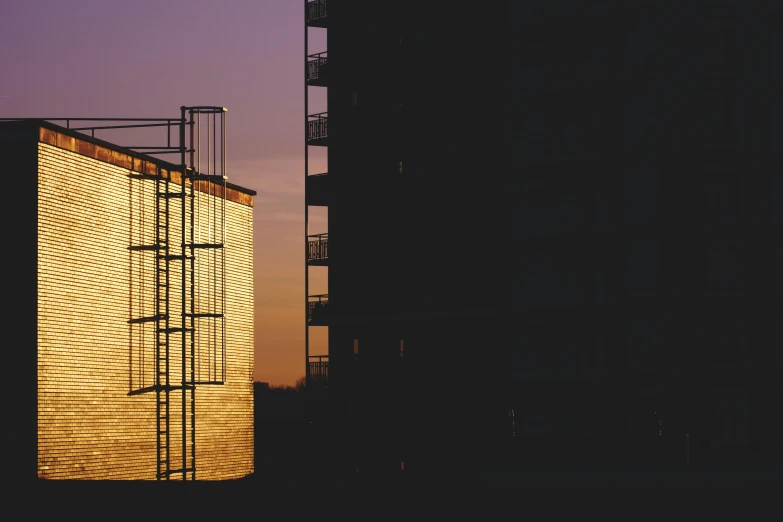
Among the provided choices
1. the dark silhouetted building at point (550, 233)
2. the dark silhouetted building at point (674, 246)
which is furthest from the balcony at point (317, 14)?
the dark silhouetted building at point (674, 246)

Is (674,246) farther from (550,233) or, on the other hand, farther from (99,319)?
(99,319)

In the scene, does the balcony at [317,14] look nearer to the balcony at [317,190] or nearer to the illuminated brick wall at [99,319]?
the balcony at [317,190]

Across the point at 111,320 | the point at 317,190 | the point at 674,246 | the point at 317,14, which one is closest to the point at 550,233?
the point at 674,246

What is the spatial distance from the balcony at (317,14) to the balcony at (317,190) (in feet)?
22.3

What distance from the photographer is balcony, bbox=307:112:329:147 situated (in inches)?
2172

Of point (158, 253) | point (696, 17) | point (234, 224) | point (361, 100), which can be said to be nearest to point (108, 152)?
point (158, 253)

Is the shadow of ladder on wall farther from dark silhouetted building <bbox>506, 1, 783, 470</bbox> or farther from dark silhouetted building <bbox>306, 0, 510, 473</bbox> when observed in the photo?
dark silhouetted building <bbox>506, 1, 783, 470</bbox>

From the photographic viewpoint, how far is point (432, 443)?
166 feet

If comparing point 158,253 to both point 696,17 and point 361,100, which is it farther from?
point 696,17

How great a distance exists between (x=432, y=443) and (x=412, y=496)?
70.0 ft

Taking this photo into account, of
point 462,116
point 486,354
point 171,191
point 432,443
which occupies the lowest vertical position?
point 432,443

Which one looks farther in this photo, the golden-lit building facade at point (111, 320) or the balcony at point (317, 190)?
the balcony at point (317, 190)

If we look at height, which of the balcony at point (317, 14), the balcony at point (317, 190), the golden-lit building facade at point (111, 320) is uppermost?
the balcony at point (317, 14)

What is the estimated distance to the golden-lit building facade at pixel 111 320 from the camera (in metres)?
37.9
